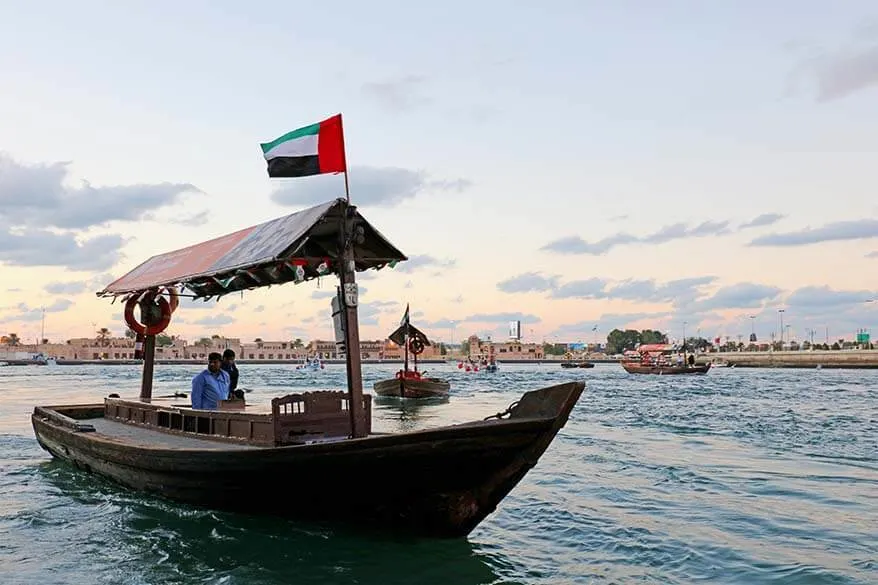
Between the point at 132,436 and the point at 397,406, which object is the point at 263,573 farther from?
the point at 397,406

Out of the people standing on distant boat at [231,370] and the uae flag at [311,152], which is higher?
the uae flag at [311,152]

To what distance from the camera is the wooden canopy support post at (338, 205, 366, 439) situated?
9398mm

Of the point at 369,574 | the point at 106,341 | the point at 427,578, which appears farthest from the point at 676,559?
the point at 106,341

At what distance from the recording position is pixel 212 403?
12008mm

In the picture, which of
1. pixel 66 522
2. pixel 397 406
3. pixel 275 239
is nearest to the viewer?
pixel 275 239

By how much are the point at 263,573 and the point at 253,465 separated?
4.16 ft

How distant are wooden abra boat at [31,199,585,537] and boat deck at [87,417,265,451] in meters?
0.05

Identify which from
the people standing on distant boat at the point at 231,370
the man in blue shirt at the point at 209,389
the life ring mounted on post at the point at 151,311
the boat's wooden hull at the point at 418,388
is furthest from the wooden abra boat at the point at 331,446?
the boat's wooden hull at the point at 418,388

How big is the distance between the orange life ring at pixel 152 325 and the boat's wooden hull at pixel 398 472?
563cm

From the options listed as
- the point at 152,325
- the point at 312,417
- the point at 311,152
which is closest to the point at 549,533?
the point at 312,417

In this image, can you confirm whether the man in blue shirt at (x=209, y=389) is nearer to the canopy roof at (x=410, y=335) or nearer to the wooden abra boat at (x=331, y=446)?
the wooden abra boat at (x=331, y=446)

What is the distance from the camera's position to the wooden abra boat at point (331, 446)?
8242mm

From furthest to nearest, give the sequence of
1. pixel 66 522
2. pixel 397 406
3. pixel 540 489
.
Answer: pixel 397 406
pixel 540 489
pixel 66 522

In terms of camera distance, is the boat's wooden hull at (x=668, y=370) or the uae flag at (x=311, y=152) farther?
the boat's wooden hull at (x=668, y=370)
